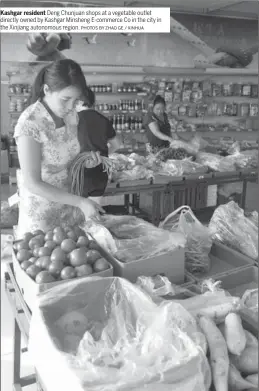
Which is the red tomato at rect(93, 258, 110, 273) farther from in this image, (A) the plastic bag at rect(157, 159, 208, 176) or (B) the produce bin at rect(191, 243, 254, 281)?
(A) the plastic bag at rect(157, 159, 208, 176)

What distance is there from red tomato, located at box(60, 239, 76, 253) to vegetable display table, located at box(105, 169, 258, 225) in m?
2.33

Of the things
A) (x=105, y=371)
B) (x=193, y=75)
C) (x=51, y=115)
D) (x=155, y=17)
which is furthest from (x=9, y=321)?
(x=193, y=75)

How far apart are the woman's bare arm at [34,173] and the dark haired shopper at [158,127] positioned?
129 inches

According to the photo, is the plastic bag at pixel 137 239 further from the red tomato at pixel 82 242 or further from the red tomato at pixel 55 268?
the red tomato at pixel 55 268

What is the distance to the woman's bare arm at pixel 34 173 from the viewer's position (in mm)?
Answer: 1764

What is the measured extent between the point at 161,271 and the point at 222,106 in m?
7.15

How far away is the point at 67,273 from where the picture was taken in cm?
132

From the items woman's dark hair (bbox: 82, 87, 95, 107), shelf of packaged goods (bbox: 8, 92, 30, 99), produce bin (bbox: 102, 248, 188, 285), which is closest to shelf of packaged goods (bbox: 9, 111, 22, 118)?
shelf of packaged goods (bbox: 8, 92, 30, 99)

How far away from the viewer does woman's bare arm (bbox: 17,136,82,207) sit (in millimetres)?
1764

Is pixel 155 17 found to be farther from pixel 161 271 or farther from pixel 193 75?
pixel 193 75

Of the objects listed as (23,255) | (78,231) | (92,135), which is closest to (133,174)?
(92,135)

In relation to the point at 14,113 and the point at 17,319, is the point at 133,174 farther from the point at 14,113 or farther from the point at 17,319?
the point at 14,113

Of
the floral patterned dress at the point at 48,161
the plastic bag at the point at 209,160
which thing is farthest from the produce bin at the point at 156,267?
the plastic bag at the point at 209,160

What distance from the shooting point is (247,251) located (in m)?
1.87
